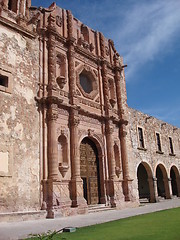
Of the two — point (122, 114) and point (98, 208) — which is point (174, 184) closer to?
point (122, 114)

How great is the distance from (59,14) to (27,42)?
3521 millimetres

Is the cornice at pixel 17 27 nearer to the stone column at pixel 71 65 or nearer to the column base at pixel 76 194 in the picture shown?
the stone column at pixel 71 65

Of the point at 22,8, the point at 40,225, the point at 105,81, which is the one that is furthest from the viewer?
the point at 105,81

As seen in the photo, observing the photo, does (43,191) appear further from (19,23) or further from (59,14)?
(59,14)

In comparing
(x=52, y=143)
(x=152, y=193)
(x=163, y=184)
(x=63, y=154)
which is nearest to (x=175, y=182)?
(x=163, y=184)

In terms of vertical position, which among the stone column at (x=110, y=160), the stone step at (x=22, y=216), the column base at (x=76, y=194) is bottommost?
the stone step at (x=22, y=216)

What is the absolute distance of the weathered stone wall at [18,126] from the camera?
966 centimetres

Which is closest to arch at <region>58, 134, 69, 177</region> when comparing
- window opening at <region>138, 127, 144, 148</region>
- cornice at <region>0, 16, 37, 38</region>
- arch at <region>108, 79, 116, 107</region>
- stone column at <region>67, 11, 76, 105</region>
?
stone column at <region>67, 11, 76, 105</region>

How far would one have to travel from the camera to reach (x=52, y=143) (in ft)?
37.4

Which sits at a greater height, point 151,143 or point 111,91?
point 111,91

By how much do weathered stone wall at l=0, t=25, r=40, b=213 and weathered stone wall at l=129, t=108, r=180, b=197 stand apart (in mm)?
8117

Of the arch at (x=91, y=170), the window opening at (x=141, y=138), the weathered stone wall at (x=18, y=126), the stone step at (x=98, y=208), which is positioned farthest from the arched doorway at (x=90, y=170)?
the window opening at (x=141, y=138)

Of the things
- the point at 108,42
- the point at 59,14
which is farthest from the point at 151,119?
the point at 59,14

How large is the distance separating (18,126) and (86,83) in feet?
21.5
